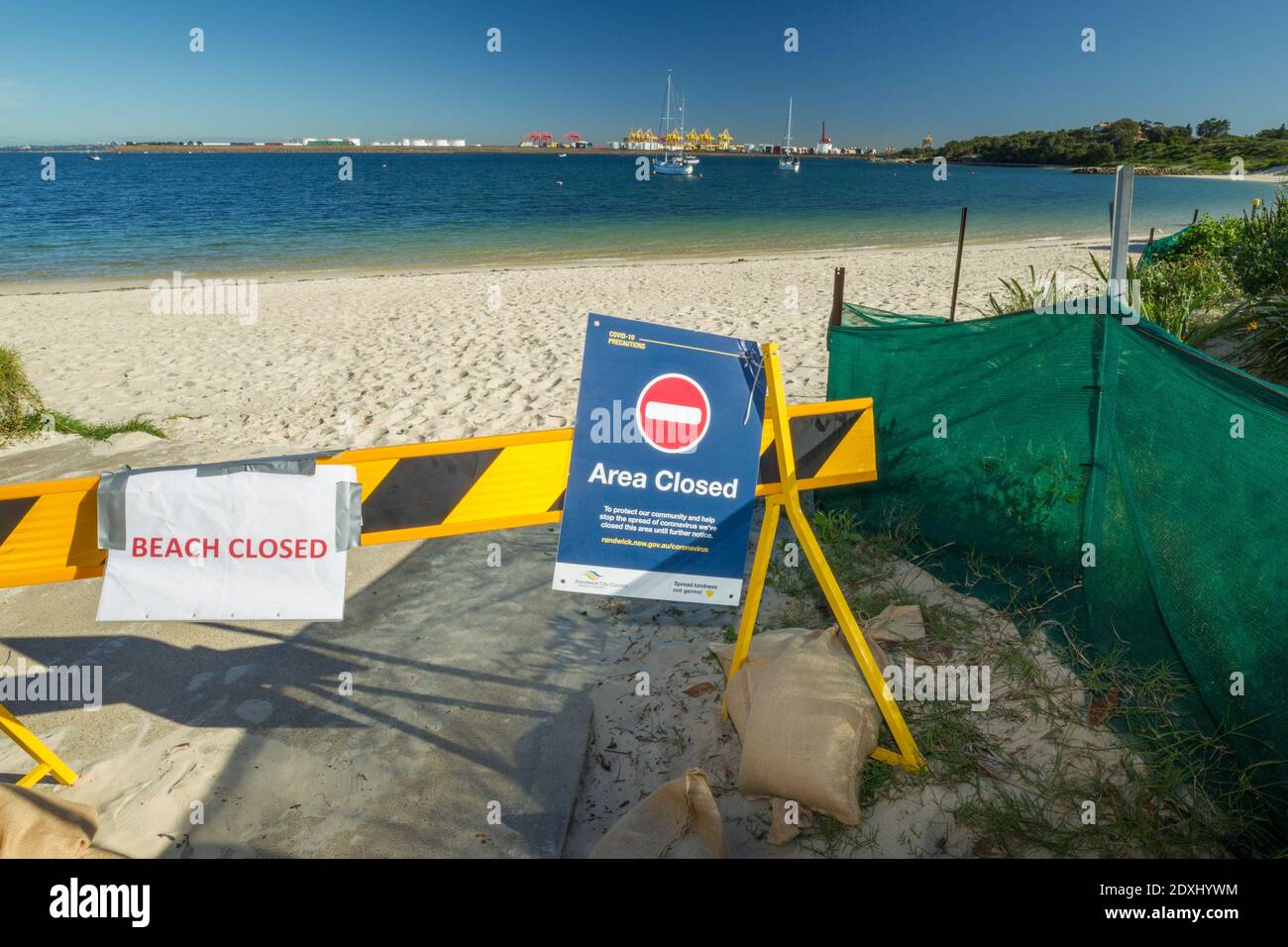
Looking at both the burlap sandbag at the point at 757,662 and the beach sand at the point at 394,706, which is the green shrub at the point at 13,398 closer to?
the beach sand at the point at 394,706

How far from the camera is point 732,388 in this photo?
274cm

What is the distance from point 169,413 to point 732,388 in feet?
24.6

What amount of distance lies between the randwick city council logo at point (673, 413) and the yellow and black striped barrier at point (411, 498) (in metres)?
0.27

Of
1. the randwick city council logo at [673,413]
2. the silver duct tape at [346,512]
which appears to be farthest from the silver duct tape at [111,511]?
the randwick city council logo at [673,413]

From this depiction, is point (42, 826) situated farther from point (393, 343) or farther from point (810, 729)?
point (393, 343)

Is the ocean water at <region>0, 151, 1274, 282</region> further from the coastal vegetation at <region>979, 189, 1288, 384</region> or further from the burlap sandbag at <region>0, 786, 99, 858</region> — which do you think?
the burlap sandbag at <region>0, 786, 99, 858</region>

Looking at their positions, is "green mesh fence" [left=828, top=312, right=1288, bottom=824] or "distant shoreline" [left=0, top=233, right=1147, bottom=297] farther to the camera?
"distant shoreline" [left=0, top=233, right=1147, bottom=297]

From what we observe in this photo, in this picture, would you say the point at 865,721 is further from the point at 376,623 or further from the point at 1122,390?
the point at 376,623

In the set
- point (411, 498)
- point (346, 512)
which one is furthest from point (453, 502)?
point (346, 512)

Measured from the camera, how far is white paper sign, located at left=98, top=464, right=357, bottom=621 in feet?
7.99

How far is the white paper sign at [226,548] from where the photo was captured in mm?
2436

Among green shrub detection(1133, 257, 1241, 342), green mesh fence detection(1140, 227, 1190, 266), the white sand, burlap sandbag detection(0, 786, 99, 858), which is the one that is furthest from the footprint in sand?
green mesh fence detection(1140, 227, 1190, 266)

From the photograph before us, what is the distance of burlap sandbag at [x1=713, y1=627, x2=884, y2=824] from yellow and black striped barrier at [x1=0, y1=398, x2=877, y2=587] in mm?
698
